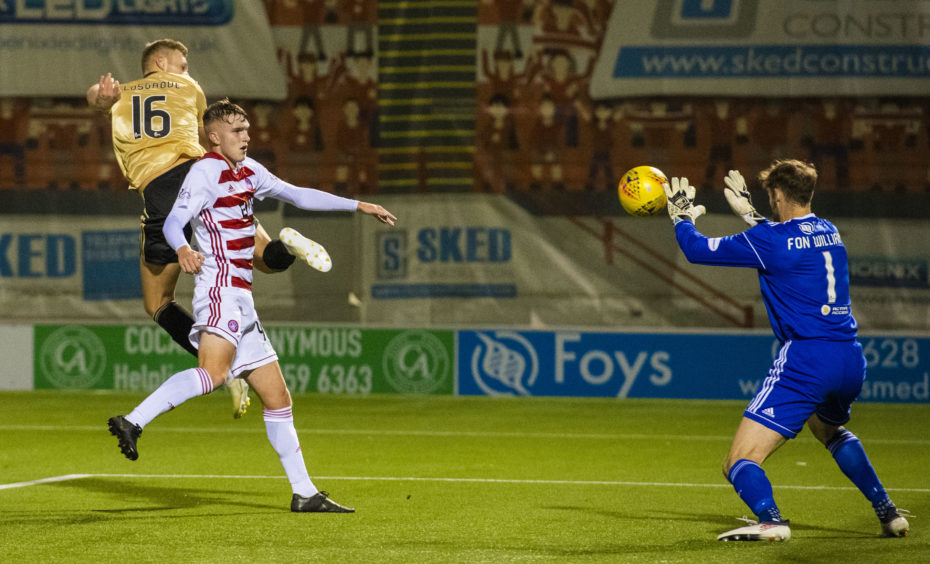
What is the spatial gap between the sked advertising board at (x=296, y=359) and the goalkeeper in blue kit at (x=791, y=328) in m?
6.22

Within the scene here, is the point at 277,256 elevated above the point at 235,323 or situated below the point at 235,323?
above

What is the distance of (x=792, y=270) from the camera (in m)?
5.12

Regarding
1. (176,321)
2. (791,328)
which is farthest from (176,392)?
(791,328)

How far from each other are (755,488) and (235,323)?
2.27 meters

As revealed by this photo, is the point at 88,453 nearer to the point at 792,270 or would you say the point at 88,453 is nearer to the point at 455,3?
the point at 792,270

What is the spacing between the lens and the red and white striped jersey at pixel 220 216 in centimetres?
556

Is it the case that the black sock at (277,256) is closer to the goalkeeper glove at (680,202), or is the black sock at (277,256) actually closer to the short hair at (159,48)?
the short hair at (159,48)

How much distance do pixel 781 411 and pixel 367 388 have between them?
21.6 ft

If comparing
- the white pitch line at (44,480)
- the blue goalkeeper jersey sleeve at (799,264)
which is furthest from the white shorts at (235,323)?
the blue goalkeeper jersey sleeve at (799,264)

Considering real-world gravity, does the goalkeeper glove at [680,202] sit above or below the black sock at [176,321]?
above

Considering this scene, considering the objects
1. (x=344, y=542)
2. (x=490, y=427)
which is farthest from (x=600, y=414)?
(x=344, y=542)

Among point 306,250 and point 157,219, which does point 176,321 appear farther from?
point 306,250

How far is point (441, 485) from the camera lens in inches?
266

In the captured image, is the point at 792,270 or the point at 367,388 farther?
the point at 367,388
